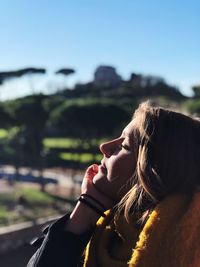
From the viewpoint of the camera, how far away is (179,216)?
0.98 metres

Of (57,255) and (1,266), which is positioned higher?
(57,255)

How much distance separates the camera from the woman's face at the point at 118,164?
1134mm

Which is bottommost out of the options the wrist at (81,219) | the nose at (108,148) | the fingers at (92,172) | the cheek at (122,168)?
the wrist at (81,219)

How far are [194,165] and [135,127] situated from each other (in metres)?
0.17

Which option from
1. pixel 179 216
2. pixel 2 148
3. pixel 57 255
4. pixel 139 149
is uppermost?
pixel 139 149

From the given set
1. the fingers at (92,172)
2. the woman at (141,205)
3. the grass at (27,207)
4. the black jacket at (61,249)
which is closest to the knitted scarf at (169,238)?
the woman at (141,205)

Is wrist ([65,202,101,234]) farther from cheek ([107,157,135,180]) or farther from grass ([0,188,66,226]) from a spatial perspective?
grass ([0,188,66,226])

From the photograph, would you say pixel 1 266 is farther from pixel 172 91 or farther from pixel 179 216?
pixel 172 91

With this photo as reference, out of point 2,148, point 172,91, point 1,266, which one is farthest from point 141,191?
point 172,91

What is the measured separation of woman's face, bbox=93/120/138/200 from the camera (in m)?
1.13

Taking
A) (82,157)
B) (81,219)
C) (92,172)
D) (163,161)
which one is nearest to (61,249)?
(81,219)

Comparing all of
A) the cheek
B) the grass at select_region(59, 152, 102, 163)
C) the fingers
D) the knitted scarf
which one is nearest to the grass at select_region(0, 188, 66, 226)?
the fingers

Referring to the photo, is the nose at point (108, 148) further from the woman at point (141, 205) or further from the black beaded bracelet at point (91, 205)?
the black beaded bracelet at point (91, 205)

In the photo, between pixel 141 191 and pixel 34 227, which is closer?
pixel 141 191
